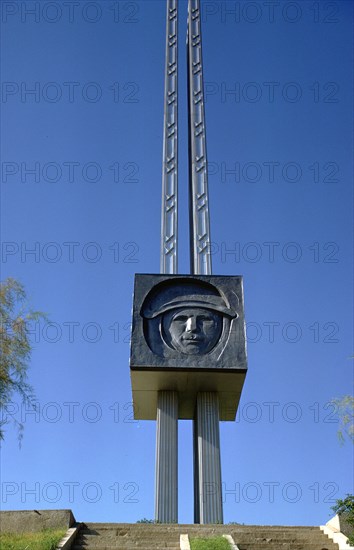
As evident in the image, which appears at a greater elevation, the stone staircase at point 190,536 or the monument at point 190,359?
the monument at point 190,359

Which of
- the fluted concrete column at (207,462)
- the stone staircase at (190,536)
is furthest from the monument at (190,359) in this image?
the stone staircase at (190,536)

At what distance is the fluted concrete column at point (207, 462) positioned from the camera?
17547 millimetres

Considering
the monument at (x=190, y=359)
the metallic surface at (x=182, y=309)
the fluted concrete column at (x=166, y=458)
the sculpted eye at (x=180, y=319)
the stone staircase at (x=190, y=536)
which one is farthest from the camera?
the sculpted eye at (x=180, y=319)

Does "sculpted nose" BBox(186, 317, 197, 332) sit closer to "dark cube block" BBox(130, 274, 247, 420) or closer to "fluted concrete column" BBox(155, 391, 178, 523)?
"dark cube block" BBox(130, 274, 247, 420)

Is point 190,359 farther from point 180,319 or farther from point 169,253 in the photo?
point 169,253

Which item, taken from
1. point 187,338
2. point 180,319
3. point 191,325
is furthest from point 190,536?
point 180,319

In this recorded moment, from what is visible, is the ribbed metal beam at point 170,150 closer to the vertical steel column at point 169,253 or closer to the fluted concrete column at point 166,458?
the vertical steel column at point 169,253

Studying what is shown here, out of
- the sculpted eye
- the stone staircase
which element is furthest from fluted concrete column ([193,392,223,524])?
the stone staircase

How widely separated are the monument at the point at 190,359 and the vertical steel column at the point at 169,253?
0.03 m

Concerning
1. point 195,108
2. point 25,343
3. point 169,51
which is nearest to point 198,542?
point 25,343

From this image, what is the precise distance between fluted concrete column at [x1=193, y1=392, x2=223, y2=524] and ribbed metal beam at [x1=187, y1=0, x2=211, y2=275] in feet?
13.7

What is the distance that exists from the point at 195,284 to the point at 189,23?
11826mm

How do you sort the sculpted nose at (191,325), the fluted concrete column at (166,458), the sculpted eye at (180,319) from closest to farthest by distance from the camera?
the fluted concrete column at (166,458) → the sculpted nose at (191,325) → the sculpted eye at (180,319)

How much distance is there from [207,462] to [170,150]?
10.8 m
